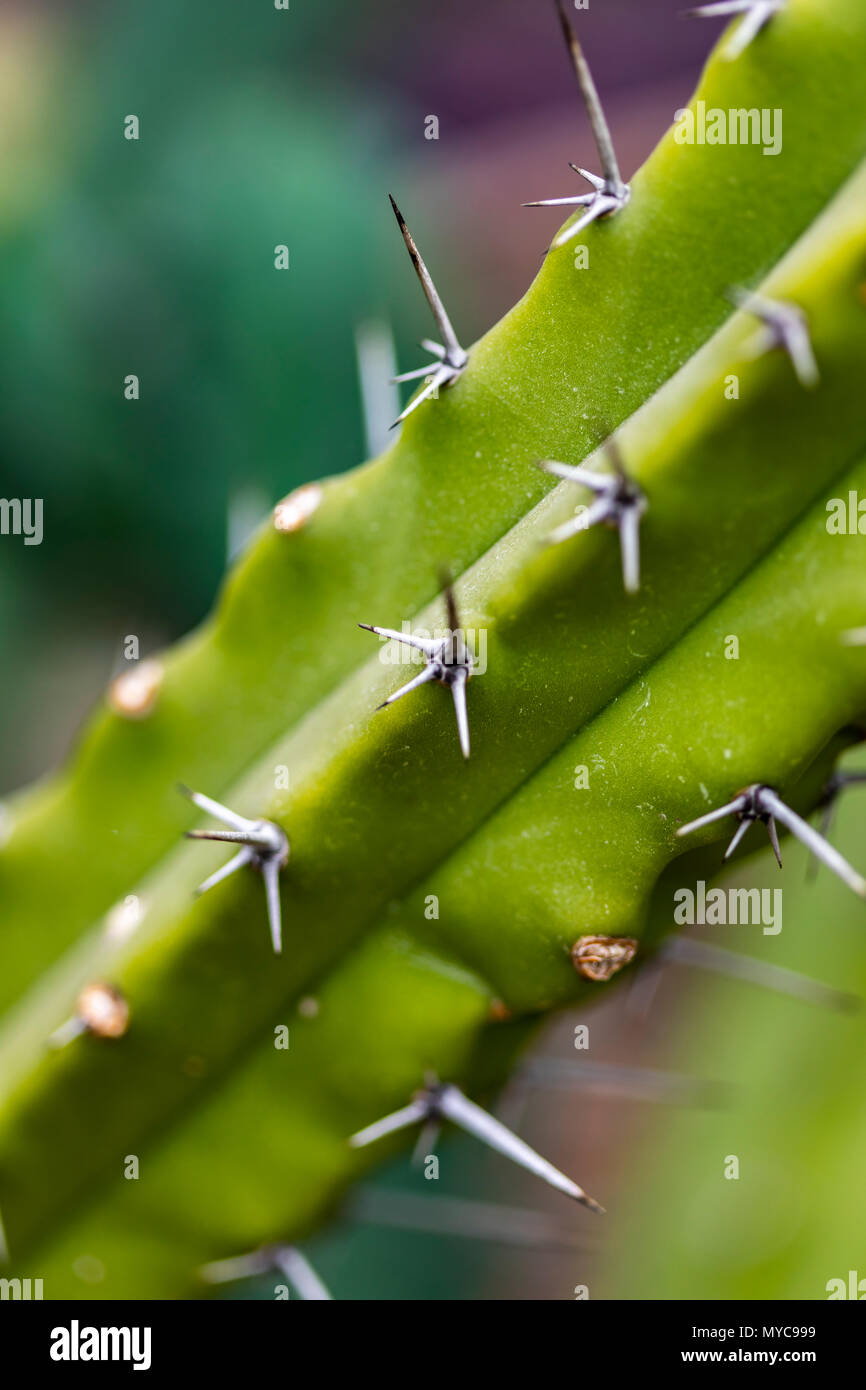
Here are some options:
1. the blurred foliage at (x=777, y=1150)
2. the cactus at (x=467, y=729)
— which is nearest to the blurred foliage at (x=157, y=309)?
the cactus at (x=467, y=729)

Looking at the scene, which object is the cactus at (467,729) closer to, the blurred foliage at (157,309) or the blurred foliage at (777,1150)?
the blurred foliage at (777,1150)

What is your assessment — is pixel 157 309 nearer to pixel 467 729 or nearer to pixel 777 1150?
pixel 467 729

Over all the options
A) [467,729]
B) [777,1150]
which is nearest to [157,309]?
[467,729]

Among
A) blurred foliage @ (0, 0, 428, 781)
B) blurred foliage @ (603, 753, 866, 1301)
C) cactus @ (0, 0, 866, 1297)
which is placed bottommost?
blurred foliage @ (603, 753, 866, 1301)

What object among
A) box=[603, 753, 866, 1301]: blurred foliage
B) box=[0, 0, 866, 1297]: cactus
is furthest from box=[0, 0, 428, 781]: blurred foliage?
box=[603, 753, 866, 1301]: blurred foliage

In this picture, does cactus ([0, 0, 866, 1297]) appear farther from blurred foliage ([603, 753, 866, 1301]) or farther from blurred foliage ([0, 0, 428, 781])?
blurred foliage ([0, 0, 428, 781])

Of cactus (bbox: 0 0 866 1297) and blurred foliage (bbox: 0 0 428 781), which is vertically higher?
blurred foliage (bbox: 0 0 428 781)

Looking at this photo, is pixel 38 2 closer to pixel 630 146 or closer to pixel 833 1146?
pixel 630 146

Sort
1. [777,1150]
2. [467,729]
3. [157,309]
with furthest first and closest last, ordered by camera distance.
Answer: [157,309] < [777,1150] < [467,729]
